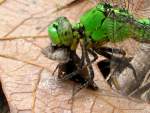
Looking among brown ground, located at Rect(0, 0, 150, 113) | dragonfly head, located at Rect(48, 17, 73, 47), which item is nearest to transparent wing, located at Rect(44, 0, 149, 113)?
brown ground, located at Rect(0, 0, 150, 113)

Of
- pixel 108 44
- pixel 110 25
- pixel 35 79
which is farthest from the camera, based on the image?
pixel 108 44

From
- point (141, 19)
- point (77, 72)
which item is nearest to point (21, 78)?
point (77, 72)

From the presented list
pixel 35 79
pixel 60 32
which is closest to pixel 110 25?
pixel 60 32

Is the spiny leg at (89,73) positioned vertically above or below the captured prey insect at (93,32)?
below

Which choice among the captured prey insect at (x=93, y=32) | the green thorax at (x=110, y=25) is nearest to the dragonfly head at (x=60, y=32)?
the captured prey insect at (x=93, y=32)

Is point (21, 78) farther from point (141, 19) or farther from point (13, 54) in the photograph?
point (141, 19)

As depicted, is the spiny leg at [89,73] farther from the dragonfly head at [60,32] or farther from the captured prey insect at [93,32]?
the dragonfly head at [60,32]

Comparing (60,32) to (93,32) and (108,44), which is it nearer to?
(93,32)
